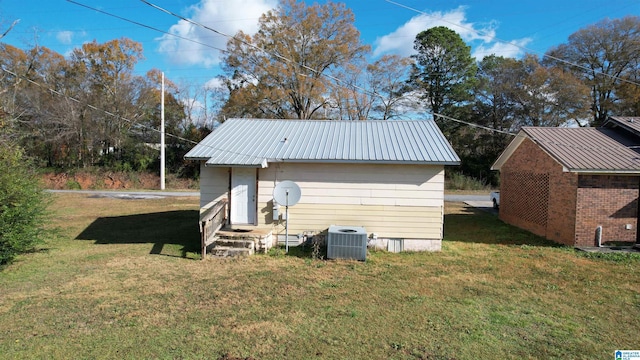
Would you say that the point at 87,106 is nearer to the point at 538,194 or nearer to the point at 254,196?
the point at 254,196

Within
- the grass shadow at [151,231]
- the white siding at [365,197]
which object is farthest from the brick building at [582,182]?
the grass shadow at [151,231]

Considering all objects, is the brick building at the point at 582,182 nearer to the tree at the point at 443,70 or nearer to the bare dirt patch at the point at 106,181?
the tree at the point at 443,70

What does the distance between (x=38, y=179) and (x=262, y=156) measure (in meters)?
5.63

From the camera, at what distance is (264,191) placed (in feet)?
32.3

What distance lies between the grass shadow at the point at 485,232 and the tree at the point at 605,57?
2008 cm

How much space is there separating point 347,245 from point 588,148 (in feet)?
28.8

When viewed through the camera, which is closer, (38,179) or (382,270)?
(382,270)

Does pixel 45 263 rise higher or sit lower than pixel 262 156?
lower

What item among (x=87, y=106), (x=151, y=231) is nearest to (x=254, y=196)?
(x=151, y=231)

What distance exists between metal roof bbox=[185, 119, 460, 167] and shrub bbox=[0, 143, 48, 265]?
3.64 metres

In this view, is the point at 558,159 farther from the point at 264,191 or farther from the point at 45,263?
the point at 45,263

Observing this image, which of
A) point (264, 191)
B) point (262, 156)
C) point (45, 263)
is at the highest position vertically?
point (262, 156)

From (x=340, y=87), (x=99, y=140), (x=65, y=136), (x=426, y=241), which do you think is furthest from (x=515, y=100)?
(x=65, y=136)

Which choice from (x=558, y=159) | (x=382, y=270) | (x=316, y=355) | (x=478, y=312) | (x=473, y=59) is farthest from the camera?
(x=473, y=59)
